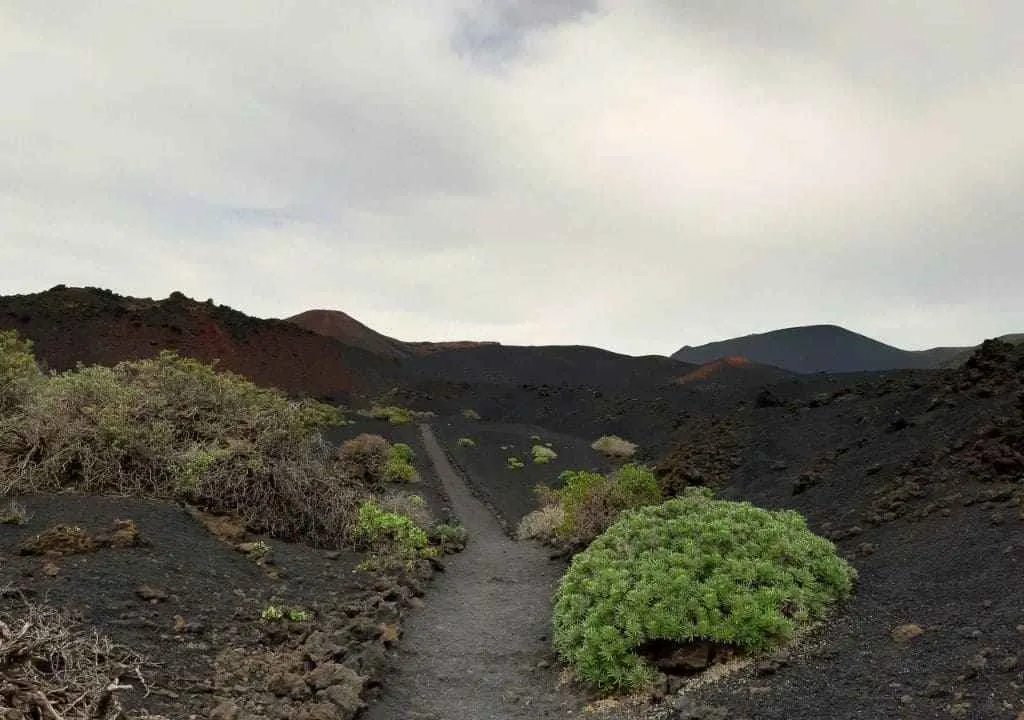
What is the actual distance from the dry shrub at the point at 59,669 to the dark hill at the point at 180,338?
34787mm

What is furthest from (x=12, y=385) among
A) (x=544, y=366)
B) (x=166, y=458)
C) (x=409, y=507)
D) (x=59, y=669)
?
(x=544, y=366)

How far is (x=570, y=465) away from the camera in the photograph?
67.6 feet

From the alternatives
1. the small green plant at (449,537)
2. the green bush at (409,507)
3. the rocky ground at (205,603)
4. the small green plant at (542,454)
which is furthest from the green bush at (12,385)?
the small green plant at (542,454)

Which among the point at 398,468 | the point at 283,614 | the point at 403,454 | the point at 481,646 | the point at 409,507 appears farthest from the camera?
the point at 403,454

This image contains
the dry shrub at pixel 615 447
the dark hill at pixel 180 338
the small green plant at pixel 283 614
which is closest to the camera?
the small green plant at pixel 283 614

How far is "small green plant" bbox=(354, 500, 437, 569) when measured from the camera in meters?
10.2

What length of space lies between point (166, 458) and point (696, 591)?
7.37m

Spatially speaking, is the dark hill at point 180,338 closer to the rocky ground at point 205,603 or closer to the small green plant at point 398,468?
the small green plant at point 398,468

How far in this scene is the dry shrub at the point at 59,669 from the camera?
12.3ft

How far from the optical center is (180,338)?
42.5 m

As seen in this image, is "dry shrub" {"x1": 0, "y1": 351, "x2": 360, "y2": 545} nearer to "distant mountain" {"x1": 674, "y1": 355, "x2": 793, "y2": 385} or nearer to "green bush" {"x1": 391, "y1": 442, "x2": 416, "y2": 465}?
"green bush" {"x1": 391, "y1": 442, "x2": 416, "y2": 465}

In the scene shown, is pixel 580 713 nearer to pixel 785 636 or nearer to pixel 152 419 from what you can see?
pixel 785 636

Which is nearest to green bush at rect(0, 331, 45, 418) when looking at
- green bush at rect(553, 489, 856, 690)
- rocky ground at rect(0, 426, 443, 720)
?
rocky ground at rect(0, 426, 443, 720)

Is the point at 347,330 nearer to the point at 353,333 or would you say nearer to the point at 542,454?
the point at 353,333
